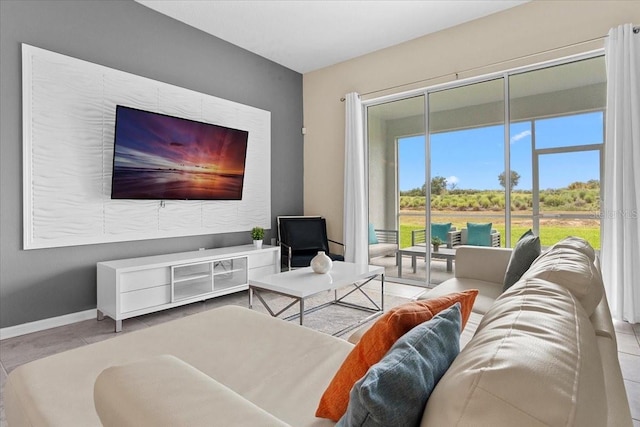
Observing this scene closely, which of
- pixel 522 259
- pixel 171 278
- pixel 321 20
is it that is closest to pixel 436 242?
pixel 522 259

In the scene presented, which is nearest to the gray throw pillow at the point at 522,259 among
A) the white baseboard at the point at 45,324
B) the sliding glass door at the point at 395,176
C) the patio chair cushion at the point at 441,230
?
the patio chair cushion at the point at 441,230

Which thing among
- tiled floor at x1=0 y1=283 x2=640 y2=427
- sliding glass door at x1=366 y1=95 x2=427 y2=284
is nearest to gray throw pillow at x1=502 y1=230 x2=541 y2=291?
tiled floor at x1=0 y1=283 x2=640 y2=427

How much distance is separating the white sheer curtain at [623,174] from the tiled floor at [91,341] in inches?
13.5

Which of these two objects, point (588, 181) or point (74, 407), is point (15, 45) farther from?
point (588, 181)

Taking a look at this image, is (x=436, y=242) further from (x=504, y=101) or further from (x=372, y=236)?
(x=504, y=101)

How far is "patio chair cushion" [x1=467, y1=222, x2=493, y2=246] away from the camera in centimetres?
408

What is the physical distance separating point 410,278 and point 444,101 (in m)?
2.26

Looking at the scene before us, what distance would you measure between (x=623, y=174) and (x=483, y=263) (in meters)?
1.58

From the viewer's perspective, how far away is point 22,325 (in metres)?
2.91

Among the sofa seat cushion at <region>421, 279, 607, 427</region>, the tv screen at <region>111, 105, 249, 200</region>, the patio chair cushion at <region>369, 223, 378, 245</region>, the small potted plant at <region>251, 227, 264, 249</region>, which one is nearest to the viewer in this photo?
the sofa seat cushion at <region>421, 279, 607, 427</region>

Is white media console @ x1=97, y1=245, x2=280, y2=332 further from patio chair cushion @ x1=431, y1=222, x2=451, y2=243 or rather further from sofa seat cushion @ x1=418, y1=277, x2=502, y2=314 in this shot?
sofa seat cushion @ x1=418, y1=277, x2=502, y2=314

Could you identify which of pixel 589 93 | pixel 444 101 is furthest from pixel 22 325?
pixel 589 93

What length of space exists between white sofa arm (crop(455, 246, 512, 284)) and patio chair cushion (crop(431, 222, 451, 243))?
4.84ft

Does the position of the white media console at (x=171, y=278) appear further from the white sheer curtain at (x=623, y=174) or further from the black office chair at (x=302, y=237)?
the white sheer curtain at (x=623, y=174)
